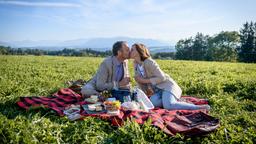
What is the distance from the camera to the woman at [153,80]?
25.6 feet

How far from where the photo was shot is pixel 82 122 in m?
6.00

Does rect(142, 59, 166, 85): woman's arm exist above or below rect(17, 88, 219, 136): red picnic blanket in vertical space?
above

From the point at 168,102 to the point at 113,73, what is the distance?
1.86 metres

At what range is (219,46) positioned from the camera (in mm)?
76938

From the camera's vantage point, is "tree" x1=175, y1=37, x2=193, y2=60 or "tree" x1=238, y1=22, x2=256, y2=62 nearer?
"tree" x1=238, y1=22, x2=256, y2=62

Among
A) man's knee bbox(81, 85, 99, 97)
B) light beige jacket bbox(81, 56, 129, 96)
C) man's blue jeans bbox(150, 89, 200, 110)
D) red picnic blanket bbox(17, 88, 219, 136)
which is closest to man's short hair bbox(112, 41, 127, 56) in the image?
light beige jacket bbox(81, 56, 129, 96)

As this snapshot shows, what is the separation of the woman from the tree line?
5773 cm

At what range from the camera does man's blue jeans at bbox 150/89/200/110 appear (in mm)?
7480

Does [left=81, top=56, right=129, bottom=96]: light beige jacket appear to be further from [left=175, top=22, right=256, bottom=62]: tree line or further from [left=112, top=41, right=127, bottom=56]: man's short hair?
[left=175, top=22, right=256, bottom=62]: tree line

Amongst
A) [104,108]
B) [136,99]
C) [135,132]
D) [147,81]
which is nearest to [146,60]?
[147,81]

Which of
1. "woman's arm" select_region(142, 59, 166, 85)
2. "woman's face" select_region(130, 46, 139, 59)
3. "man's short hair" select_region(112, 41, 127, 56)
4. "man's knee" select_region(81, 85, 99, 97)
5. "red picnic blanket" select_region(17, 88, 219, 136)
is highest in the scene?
"man's short hair" select_region(112, 41, 127, 56)

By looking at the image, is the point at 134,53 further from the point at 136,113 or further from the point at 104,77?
the point at 136,113

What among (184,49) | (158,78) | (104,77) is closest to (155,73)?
(158,78)

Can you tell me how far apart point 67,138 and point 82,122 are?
0.81 metres
